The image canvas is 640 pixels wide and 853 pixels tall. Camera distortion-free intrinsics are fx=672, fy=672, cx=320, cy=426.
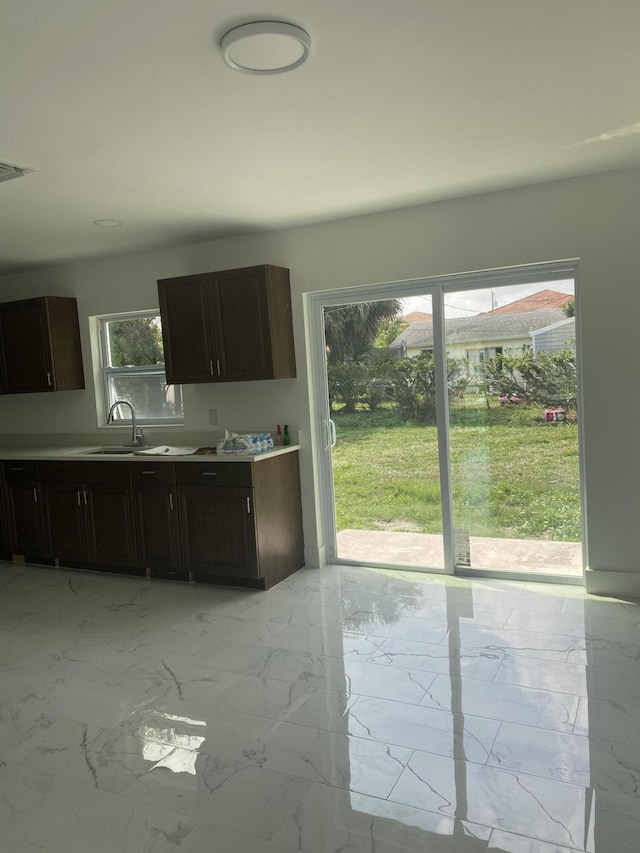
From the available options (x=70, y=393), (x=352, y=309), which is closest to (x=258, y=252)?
(x=352, y=309)

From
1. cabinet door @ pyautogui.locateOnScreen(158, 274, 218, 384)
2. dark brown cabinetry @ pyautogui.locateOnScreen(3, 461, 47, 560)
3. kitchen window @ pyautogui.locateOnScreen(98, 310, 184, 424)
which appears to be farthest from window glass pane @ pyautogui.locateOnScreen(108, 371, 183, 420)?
dark brown cabinetry @ pyautogui.locateOnScreen(3, 461, 47, 560)

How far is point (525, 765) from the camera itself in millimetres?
2324

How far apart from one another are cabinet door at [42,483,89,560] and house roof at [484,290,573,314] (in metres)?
3.18

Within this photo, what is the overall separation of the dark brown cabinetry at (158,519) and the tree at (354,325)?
1.40 m

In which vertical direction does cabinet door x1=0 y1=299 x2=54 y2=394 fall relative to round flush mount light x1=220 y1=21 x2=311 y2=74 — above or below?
below

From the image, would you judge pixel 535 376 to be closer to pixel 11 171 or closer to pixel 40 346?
pixel 11 171

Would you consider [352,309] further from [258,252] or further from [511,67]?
[511,67]

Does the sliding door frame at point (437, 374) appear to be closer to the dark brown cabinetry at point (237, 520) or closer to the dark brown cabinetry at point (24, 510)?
the dark brown cabinetry at point (237, 520)

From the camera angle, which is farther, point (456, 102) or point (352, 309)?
point (352, 309)

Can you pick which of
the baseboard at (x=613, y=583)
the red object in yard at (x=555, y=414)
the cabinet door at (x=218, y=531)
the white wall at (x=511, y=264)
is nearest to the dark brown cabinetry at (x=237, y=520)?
the cabinet door at (x=218, y=531)

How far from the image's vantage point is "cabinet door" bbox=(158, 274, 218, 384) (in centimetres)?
459

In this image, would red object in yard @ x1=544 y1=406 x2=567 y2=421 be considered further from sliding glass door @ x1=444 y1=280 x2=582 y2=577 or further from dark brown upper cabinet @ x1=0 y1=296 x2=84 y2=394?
dark brown upper cabinet @ x1=0 y1=296 x2=84 y2=394

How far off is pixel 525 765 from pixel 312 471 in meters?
2.68

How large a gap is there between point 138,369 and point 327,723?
Result: 11.4ft
